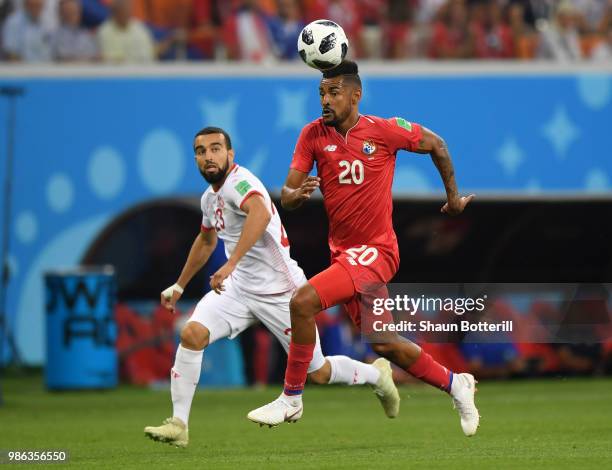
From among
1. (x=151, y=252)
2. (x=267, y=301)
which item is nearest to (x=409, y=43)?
Answer: (x=151, y=252)

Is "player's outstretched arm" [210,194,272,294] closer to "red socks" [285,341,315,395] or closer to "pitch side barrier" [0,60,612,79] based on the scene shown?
"red socks" [285,341,315,395]

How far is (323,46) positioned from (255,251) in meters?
1.66

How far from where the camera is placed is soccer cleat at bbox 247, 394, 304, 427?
9.65 m

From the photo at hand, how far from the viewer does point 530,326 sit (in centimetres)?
1989

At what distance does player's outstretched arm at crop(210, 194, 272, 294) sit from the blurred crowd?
35.3 feet

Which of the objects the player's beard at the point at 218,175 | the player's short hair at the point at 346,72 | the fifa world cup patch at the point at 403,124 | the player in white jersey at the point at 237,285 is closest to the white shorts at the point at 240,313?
the player in white jersey at the point at 237,285

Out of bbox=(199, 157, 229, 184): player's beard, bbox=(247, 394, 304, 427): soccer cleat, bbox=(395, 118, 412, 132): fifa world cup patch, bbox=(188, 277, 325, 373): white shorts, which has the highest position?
bbox=(395, 118, 412, 132): fifa world cup patch

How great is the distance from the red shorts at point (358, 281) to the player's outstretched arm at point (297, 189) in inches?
21.1

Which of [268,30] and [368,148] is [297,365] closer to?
[368,148]

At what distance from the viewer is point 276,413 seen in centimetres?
972

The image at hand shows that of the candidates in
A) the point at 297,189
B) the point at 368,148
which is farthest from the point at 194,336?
the point at 368,148

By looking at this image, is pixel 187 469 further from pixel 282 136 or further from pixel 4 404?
pixel 282 136

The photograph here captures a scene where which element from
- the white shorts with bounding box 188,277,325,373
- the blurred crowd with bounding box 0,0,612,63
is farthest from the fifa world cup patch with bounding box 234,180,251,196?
the blurred crowd with bounding box 0,0,612,63

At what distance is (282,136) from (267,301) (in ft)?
34.4
